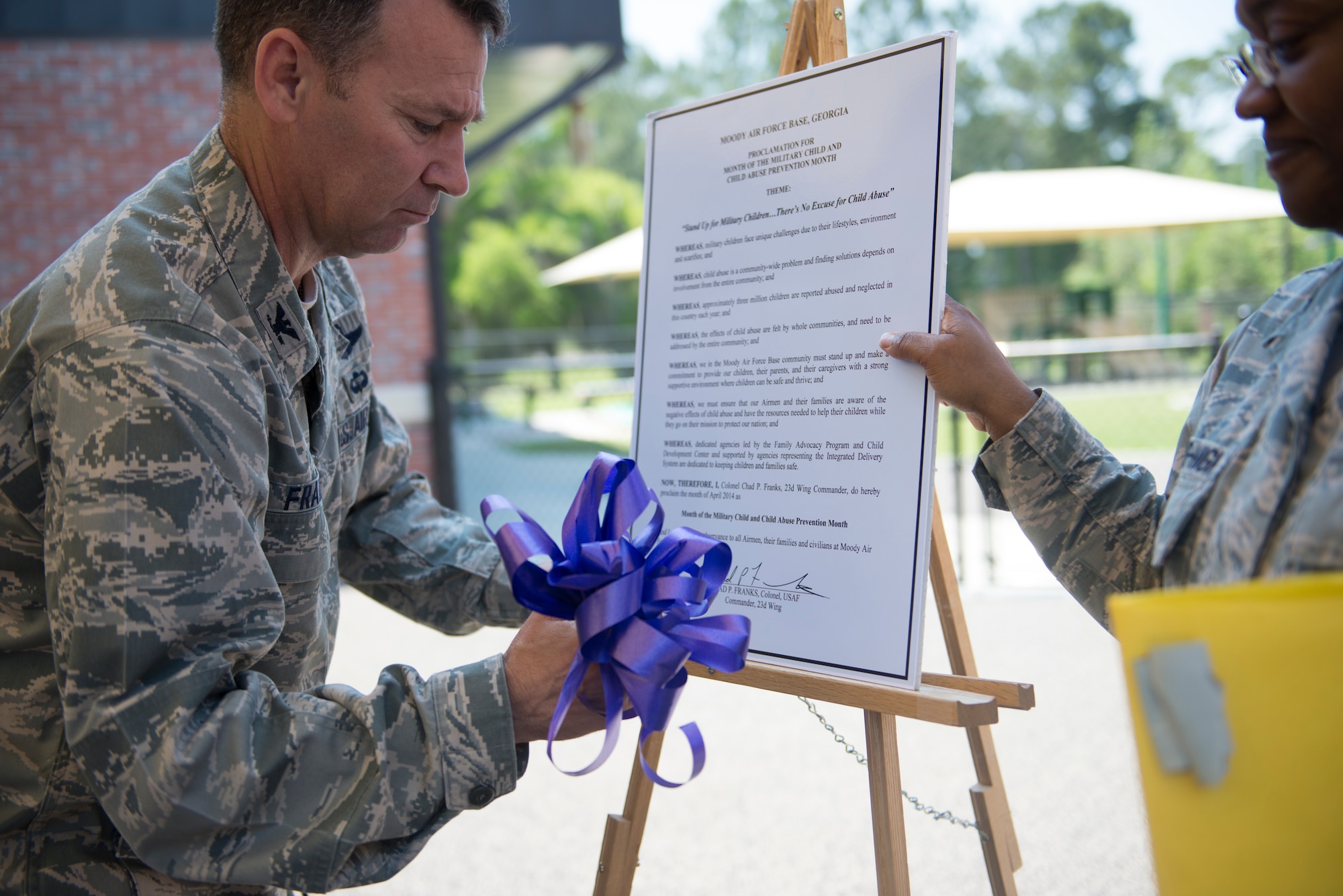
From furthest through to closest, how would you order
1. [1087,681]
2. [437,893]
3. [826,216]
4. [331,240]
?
[1087,681] < [437,893] < [826,216] < [331,240]

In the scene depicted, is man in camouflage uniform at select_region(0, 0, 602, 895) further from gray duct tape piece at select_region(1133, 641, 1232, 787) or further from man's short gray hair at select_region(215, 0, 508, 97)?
gray duct tape piece at select_region(1133, 641, 1232, 787)

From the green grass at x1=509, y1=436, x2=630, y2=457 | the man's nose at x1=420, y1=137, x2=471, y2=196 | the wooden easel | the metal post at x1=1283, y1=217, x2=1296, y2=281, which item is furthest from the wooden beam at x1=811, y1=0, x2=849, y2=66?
the metal post at x1=1283, y1=217, x2=1296, y2=281

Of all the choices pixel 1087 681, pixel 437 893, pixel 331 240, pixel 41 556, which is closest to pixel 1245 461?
pixel 331 240

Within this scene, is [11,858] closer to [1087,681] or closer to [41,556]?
[41,556]

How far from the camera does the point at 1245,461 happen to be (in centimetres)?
108

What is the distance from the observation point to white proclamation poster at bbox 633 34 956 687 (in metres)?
1.51

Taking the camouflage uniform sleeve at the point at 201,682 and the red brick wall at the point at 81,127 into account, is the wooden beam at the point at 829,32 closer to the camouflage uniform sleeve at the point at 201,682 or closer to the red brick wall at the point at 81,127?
the camouflage uniform sleeve at the point at 201,682

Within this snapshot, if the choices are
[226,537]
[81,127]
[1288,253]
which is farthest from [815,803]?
[1288,253]

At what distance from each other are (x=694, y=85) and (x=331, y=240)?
174 ft

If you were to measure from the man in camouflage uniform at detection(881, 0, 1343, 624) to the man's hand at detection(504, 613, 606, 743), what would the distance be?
0.66 meters

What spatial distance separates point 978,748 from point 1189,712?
1.08m

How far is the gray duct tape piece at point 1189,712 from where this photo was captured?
0.85m

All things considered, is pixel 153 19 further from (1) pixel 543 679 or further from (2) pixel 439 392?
(1) pixel 543 679

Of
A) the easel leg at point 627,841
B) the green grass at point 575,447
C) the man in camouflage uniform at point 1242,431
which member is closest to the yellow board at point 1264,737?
the man in camouflage uniform at point 1242,431
